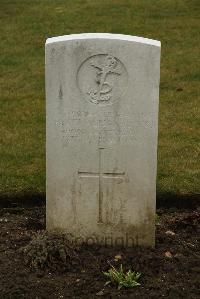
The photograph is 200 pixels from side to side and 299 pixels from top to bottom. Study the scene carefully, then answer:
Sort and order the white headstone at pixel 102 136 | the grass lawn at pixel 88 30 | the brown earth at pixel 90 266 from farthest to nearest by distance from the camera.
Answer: the grass lawn at pixel 88 30
the white headstone at pixel 102 136
the brown earth at pixel 90 266

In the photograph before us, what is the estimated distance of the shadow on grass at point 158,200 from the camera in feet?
19.4

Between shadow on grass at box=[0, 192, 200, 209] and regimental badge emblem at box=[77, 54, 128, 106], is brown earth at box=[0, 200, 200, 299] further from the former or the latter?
regimental badge emblem at box=[77, 54, 128, 106]

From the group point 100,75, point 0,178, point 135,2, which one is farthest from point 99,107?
point 135,2

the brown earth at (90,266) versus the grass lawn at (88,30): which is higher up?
the grass lawn at (88,30)

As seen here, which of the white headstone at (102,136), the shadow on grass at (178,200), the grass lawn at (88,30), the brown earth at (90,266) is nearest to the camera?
the brown earth at (90,266)

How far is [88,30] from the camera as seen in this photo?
39.2 feet

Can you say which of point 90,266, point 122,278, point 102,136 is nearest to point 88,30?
point 102,136

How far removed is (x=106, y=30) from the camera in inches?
466

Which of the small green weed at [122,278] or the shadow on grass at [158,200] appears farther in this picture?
the shadow on grass at [158,200]

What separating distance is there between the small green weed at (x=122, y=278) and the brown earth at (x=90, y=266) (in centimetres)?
4

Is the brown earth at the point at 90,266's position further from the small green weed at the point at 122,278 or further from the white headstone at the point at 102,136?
the white headstone at the point at 102,136

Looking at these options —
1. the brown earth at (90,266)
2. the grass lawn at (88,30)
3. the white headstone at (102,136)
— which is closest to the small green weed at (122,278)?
the brown earth at (90,266)

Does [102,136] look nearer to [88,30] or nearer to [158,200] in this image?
[158,200]

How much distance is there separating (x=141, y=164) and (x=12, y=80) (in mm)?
5186
